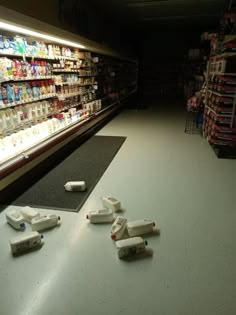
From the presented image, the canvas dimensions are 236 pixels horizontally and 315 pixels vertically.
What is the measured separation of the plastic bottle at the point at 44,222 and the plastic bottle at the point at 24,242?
19 cm

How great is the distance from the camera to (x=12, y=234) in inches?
88.7

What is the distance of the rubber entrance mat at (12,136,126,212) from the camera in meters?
2.76

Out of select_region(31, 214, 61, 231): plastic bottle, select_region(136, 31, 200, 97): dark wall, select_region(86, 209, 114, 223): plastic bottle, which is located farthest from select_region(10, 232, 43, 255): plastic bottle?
select_region(136, 31, 200, 97): dark wall

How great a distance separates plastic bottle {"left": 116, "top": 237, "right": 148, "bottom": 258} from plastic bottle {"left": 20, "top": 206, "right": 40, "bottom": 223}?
0.87 m

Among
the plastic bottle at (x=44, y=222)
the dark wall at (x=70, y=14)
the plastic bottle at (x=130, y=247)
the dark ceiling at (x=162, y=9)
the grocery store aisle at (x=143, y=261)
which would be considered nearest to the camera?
the grocery store aisle at (x=143, y=261)

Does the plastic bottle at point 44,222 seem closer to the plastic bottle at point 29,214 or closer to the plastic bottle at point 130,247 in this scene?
the plastic bottle at point 29,214

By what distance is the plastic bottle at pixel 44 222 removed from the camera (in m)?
2.27

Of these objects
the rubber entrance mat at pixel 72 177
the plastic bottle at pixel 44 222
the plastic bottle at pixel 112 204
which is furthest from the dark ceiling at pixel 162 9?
the plastic bottle at pixel 44 222

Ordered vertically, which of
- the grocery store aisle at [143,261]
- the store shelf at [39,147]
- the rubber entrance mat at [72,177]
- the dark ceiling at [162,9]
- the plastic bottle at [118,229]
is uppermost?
the dark ceiling at [162,9]

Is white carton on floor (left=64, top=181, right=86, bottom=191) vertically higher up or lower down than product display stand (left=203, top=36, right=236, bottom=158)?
lower down

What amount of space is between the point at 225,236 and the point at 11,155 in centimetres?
239

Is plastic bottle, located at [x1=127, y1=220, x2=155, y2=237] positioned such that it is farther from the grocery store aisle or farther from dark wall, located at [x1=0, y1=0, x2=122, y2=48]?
dark wall, located at [x1=0, y1=0, x2=122, y2=48]

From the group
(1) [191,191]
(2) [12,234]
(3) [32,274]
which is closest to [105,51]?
(1) [191,191]

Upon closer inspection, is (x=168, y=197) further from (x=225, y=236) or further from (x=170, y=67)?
(x=170, y=67)
